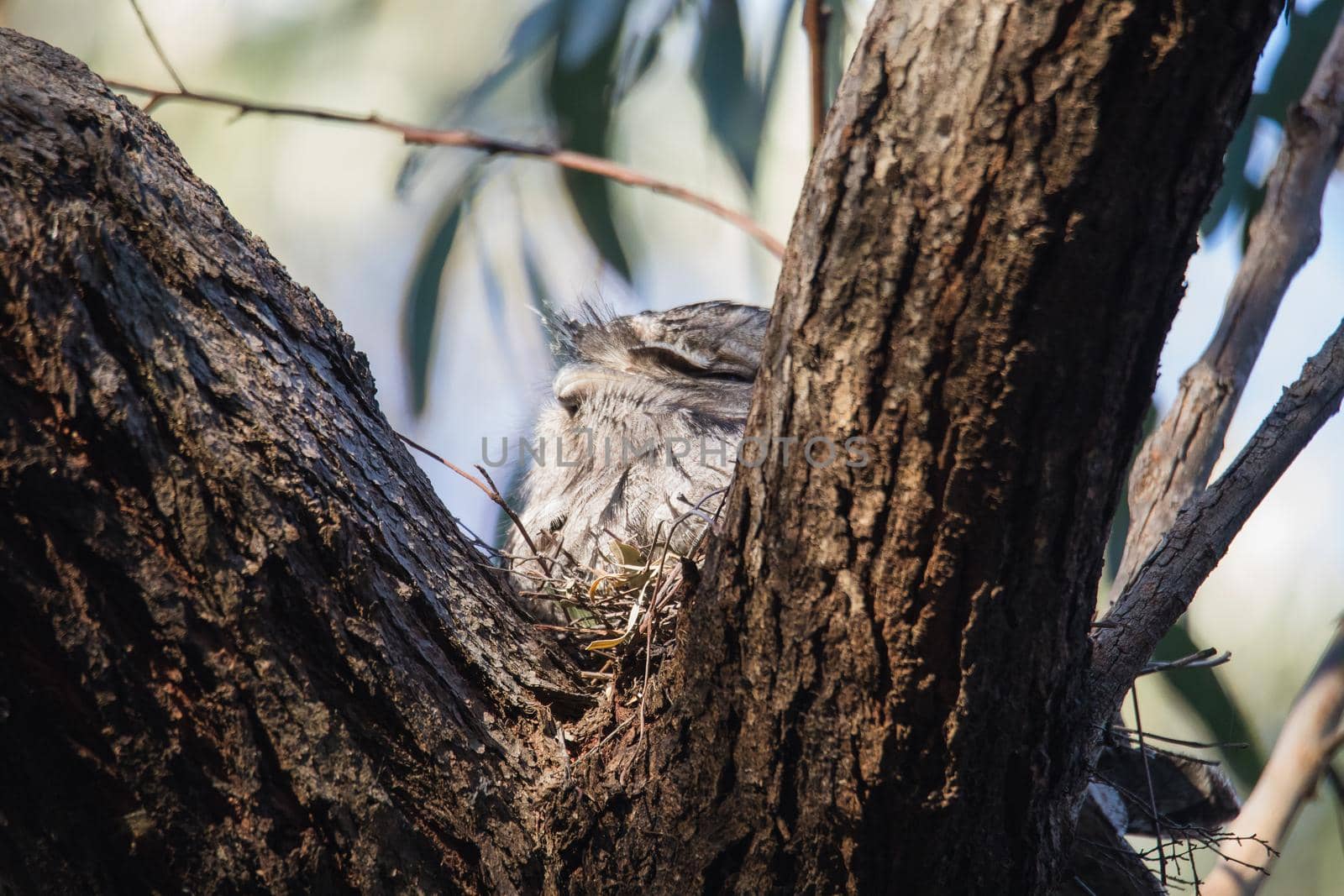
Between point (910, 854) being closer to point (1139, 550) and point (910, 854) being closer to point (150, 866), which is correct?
point (150, 866)

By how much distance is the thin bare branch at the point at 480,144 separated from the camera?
293cm

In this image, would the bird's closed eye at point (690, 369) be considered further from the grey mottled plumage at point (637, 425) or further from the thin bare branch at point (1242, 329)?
the thin bare branch at point (1242, 329)

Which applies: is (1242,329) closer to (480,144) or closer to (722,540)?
(722,540)

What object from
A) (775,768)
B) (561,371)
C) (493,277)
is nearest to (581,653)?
(775,768)

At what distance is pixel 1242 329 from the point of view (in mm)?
2252

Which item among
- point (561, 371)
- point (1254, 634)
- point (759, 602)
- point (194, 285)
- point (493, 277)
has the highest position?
point (493, 277)

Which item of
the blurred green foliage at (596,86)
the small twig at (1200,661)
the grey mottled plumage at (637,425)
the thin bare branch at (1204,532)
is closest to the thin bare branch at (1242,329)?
the small twig at (1200,661)

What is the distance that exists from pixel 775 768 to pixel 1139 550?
1431 millimetres

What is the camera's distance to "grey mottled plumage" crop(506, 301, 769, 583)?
2.10 metres

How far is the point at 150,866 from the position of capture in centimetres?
102

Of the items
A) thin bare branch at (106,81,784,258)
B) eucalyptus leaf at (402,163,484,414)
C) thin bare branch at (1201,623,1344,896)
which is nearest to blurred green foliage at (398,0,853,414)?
eucalyptus leaf at (402,163,484,414)

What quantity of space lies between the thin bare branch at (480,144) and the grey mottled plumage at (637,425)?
0.54 metres

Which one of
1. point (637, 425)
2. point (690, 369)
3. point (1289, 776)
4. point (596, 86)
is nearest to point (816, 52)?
point (690, 369)

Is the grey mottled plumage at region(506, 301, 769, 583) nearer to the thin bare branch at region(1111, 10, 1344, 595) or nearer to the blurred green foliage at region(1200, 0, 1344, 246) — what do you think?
the thin bare branch at region(1111, 10, 1344, 595)
